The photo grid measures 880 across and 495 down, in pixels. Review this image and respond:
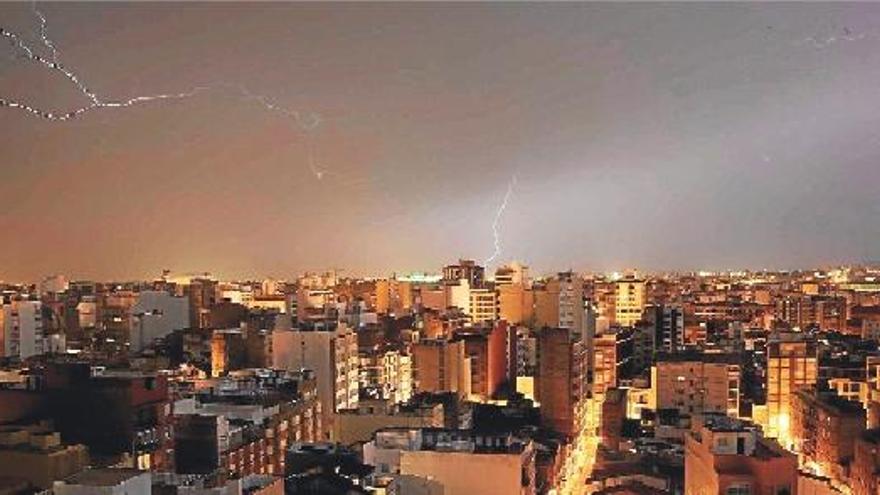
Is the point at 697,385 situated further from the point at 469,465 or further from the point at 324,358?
the point at 469,465

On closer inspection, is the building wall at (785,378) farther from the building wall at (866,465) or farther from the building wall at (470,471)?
the building wall at (470,471)

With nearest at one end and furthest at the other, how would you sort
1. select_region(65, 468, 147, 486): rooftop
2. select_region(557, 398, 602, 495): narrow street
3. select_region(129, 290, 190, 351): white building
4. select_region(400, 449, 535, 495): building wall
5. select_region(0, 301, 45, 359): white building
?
select_region(65, 468, 147, 486): rooftop < select_region(400, 449, 535, 495): building wall < select_region(557, 398, 602, 495): narrow street < select_region(0, 301, 45, 359): white building < select_region(129, 290, 190, 351): white building

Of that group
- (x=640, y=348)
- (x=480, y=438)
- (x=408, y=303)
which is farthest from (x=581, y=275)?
(x=480, y=438)

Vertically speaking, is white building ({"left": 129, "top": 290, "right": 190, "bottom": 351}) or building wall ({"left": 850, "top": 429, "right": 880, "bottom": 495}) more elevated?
white building ({"left": 129, "top": 290, "right": 190, "bottom": 351})

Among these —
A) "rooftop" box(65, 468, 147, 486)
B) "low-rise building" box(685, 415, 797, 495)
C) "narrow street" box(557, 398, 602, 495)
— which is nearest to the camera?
"rooftop" box(65, 468, 147, 486)

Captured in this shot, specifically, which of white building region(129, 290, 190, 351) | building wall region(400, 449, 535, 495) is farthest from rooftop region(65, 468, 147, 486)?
white building region(129, 290, 190, 351)

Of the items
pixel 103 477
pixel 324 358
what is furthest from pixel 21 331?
pixel 103 477

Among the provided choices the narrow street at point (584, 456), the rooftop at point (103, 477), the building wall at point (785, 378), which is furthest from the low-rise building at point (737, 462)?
the building wall at point (785, 378)

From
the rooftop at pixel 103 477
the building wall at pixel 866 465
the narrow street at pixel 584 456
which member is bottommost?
the narrow street at pixel 584 456

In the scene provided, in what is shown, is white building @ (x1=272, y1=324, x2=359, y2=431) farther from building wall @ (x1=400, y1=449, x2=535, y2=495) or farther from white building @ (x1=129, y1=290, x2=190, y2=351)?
white building @ (x1=129, y1=290, x2=190, y2=351)

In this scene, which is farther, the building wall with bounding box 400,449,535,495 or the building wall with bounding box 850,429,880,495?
the building wall with bounding box 850,429,880,495

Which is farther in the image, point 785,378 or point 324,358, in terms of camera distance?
point 785,378

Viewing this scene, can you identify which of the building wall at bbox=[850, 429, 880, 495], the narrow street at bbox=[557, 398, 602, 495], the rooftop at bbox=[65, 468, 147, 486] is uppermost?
the rooftop at bbox=[65, 468, 147, 486]
